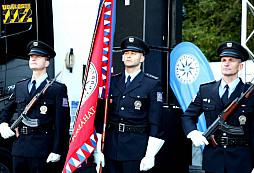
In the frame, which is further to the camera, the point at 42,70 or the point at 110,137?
the point at 42,70

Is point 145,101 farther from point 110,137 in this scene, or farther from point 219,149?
point 219,149

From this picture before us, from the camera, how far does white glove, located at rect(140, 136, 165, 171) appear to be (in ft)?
13.3

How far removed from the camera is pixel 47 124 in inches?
179

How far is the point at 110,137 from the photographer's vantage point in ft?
14.0

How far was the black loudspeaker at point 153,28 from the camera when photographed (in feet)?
18.7

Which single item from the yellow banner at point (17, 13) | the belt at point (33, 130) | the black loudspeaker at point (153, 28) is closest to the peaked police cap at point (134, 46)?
the belt at point (33, 130)

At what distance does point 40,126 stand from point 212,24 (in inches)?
501

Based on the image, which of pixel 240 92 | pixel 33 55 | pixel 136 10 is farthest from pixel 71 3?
pixel 240 92

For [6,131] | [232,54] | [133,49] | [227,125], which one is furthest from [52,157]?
[232,54]

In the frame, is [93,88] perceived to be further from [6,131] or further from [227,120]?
[227,120]

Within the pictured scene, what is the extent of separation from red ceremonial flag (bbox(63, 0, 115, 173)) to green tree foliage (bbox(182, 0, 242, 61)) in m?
11.2

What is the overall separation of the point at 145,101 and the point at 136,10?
184cm

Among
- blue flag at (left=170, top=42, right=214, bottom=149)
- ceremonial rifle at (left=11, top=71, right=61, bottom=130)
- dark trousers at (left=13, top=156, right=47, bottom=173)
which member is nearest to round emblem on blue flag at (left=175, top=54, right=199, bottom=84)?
blue flag at (left=170, top=42, right=214, bottom=149)

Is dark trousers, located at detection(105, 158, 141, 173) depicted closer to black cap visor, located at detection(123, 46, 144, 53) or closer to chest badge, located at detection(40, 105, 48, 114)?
chest badge, located at detection(40, 105, 48, 114)
